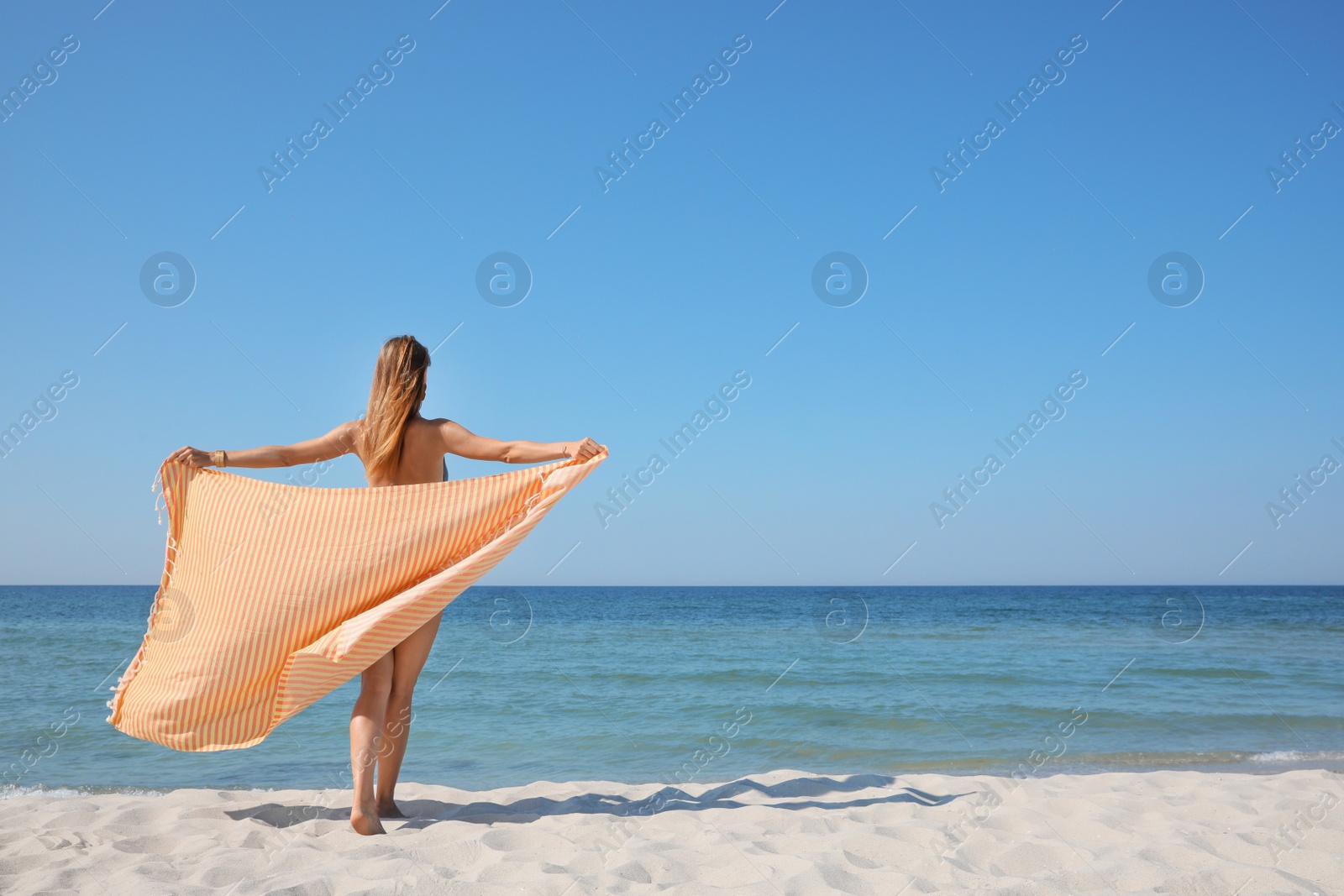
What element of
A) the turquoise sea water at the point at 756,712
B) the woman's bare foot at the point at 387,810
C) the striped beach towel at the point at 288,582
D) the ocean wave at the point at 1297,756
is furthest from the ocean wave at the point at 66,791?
the ocean wave at the point at 1297,756

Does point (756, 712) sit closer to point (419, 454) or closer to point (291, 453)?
point (419, 454)

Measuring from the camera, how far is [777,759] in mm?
6660

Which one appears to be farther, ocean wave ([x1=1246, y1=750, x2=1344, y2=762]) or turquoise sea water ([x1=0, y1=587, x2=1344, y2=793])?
ocean wave ([x1=1246, y1=750, x2=1344, y2=762])

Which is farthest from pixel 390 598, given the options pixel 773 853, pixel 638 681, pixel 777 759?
pixel 638 681

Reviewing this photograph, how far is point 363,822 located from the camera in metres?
3.78

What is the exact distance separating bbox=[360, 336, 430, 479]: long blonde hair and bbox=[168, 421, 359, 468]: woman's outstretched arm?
0.10 meters

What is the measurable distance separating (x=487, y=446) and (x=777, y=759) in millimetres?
3964

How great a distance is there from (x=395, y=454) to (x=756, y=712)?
5.88 m

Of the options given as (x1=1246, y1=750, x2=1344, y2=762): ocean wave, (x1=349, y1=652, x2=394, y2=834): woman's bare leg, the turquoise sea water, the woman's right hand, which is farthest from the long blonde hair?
(x1=1246, y1=750, x2=1344, y2=762): ocean wave

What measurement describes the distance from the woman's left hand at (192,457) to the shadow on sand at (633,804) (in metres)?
1.77

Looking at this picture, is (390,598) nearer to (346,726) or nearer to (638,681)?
(346,726)

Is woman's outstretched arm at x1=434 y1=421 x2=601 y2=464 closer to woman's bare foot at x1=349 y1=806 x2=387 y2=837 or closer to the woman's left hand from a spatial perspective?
the woman's left hand

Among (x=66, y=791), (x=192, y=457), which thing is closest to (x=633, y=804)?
(x=192, y=457)

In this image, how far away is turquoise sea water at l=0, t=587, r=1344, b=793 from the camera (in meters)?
6.46
